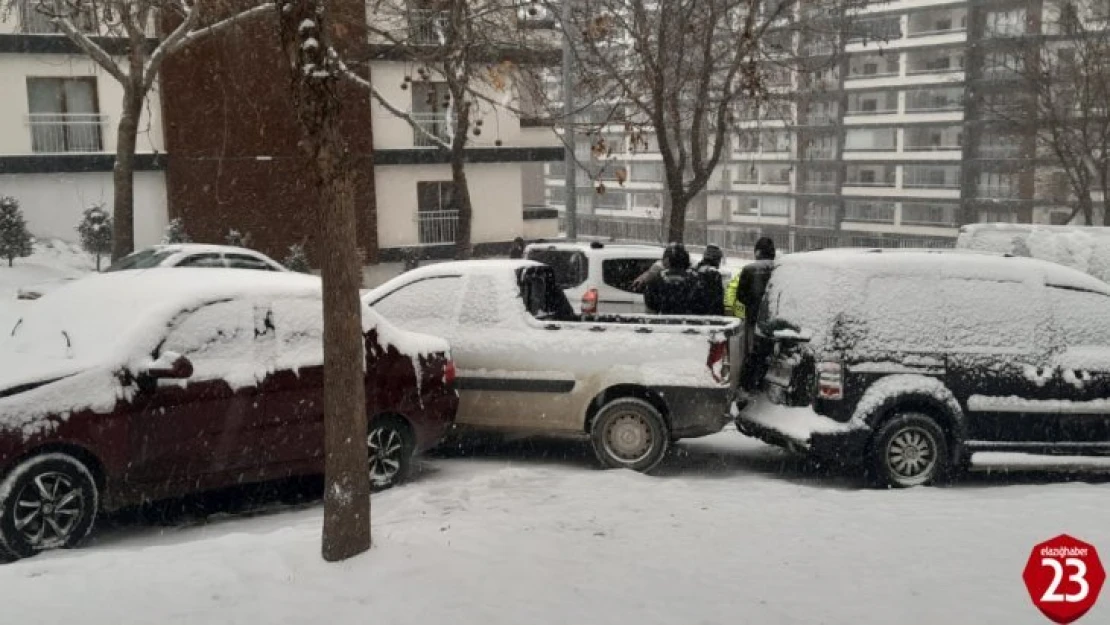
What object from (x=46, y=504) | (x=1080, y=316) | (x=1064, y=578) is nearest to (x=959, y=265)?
(x=1080, y=316)

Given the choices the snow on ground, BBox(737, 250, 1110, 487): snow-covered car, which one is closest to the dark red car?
BBox(737, 250, 1110, 487): snow-covered car

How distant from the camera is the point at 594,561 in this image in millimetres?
5336

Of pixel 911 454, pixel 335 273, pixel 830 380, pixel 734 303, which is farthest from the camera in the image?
pixel 734 303

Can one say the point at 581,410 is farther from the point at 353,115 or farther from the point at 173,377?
the point at 353,115

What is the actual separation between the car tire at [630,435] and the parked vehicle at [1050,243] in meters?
10.9

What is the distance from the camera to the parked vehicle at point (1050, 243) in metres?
16.5

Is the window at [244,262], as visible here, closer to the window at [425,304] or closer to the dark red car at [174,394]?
the window at [425,304]

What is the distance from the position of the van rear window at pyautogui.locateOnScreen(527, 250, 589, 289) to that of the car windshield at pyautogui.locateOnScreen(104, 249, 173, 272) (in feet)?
19.8

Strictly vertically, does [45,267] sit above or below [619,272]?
below

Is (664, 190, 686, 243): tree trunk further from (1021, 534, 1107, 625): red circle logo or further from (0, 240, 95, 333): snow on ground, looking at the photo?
(0, 240, 95, 333): snow on ground

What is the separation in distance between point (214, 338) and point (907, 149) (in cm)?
6664

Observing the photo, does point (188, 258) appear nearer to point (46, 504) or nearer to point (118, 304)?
point (118, 304)

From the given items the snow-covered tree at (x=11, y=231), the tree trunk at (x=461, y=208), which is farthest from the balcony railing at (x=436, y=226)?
the snow-covered tree at (x=11, y=231)

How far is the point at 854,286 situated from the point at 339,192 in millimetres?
4544
